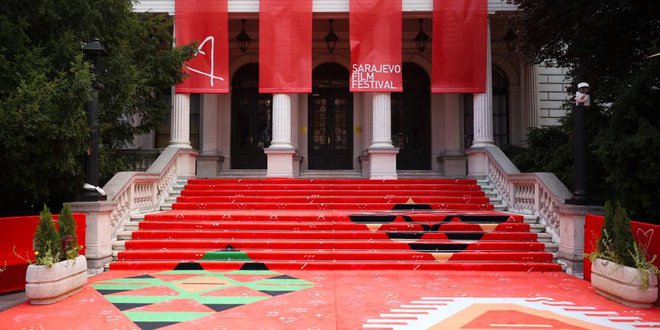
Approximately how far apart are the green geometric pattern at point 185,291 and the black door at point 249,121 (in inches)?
396

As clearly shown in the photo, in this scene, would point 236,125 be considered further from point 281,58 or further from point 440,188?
point 440,188

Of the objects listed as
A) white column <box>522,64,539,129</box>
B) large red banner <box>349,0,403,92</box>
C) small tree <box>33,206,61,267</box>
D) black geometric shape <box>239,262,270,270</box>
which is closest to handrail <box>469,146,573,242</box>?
large red banner <box>349,0,403,92</box>

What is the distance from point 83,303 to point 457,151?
13.8 metres

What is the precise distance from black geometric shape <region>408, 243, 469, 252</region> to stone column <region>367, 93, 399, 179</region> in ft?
17.5

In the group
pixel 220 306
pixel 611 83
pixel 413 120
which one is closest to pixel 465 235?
pixel 611 83

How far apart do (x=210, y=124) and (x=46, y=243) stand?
11401 mm

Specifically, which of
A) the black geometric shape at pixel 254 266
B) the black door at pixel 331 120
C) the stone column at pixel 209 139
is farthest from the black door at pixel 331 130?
the black geometric shape at pixel 254 266

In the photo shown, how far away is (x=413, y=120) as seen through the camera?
18328mm

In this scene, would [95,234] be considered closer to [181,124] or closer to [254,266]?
[254,266]

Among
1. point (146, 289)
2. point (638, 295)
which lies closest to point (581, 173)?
point (638, 295)

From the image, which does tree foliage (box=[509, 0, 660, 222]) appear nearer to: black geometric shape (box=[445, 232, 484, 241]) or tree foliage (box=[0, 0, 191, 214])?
black geometric shape (box=[445, 232, 484, 241])

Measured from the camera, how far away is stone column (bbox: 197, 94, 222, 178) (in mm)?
17016

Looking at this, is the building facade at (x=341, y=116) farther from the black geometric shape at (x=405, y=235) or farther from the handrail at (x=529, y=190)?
the black geometric shape at (x=405, y=235)

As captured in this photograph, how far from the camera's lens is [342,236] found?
948 centimetres
